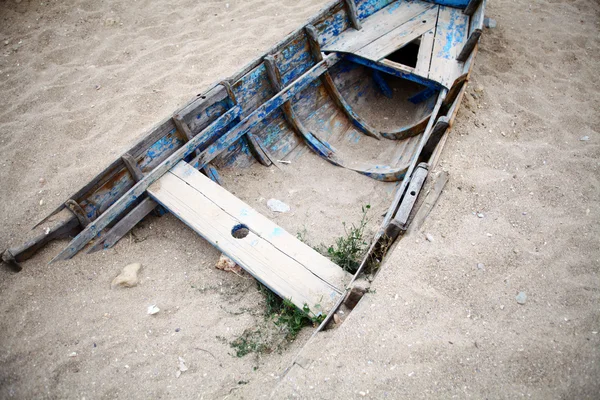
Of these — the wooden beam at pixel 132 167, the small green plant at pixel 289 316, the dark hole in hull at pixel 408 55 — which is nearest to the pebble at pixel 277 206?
the small green plant at pixel 289 316

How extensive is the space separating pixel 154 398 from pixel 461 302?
6.56 ft

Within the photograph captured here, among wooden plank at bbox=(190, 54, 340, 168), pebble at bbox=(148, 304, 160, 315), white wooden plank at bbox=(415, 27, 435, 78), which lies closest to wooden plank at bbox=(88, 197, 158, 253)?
wooden plank at bbox=(190, 54, 340, 168)

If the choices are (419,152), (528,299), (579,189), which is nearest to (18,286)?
(419,152)

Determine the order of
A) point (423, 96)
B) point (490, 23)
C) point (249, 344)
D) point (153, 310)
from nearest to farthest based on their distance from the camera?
point (249, 344) < point (153, 310) < point (423, 96) < point (490, 23)

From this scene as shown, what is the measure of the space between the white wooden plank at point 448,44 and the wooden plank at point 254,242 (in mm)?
2241

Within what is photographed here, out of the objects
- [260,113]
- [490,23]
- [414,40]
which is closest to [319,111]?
[260,113]

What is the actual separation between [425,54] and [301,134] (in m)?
1.54

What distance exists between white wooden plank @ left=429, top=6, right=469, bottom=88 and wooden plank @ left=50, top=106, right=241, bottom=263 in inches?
79.4

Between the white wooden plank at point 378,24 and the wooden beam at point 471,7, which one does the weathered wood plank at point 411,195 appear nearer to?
the white wooden plank at point 378,24

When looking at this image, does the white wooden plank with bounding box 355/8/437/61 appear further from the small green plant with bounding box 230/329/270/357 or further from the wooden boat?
the small green plant with bounding box 230/329/270/357

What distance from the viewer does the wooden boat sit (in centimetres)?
277

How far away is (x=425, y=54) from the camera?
4043 mm

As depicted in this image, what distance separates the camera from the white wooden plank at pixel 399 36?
4004 mm

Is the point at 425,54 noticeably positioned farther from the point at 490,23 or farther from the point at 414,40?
the point at 490,23
